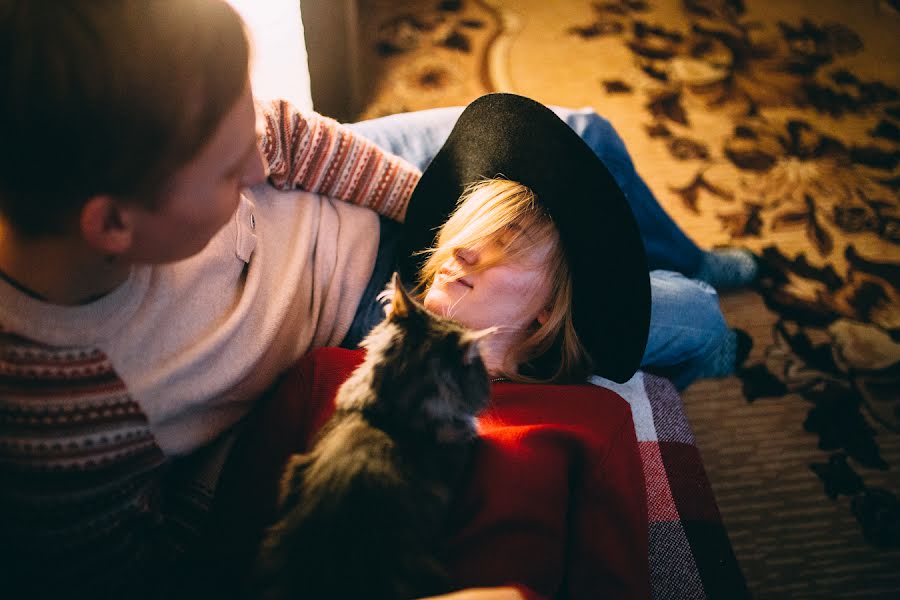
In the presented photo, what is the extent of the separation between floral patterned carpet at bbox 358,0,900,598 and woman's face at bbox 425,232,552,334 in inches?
28.6

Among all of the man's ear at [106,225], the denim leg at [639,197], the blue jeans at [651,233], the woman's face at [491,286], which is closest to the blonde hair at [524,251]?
the woman's face at [491,286]

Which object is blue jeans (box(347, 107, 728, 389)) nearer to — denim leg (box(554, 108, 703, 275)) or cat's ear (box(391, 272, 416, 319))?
denim leg (box(554, 108, 703, 275))

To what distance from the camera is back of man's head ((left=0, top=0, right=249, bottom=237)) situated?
434 mm

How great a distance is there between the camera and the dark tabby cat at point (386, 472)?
59 cm

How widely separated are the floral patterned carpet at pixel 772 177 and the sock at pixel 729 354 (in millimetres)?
38

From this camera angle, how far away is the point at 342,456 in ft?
2.16

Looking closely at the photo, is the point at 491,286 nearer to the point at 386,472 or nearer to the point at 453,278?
→ the point at 453,278

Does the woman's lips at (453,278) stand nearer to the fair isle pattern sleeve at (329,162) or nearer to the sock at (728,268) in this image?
the fair isle pattern sleeve at (329,162)

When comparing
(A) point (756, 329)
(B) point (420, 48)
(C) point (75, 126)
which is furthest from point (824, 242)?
(C) point (75, 126)

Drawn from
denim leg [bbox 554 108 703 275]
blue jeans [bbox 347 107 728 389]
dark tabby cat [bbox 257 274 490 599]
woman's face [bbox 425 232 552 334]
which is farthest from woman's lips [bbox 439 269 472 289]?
denim leg [bbox 554 108 703 275]

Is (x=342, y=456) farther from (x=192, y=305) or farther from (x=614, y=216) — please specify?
(x=614, y=216)

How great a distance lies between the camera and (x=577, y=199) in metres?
0.76

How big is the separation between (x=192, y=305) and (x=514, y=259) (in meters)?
0.52

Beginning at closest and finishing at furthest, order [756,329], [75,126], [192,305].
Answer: [75,126]
[192,305]
[756,329]
